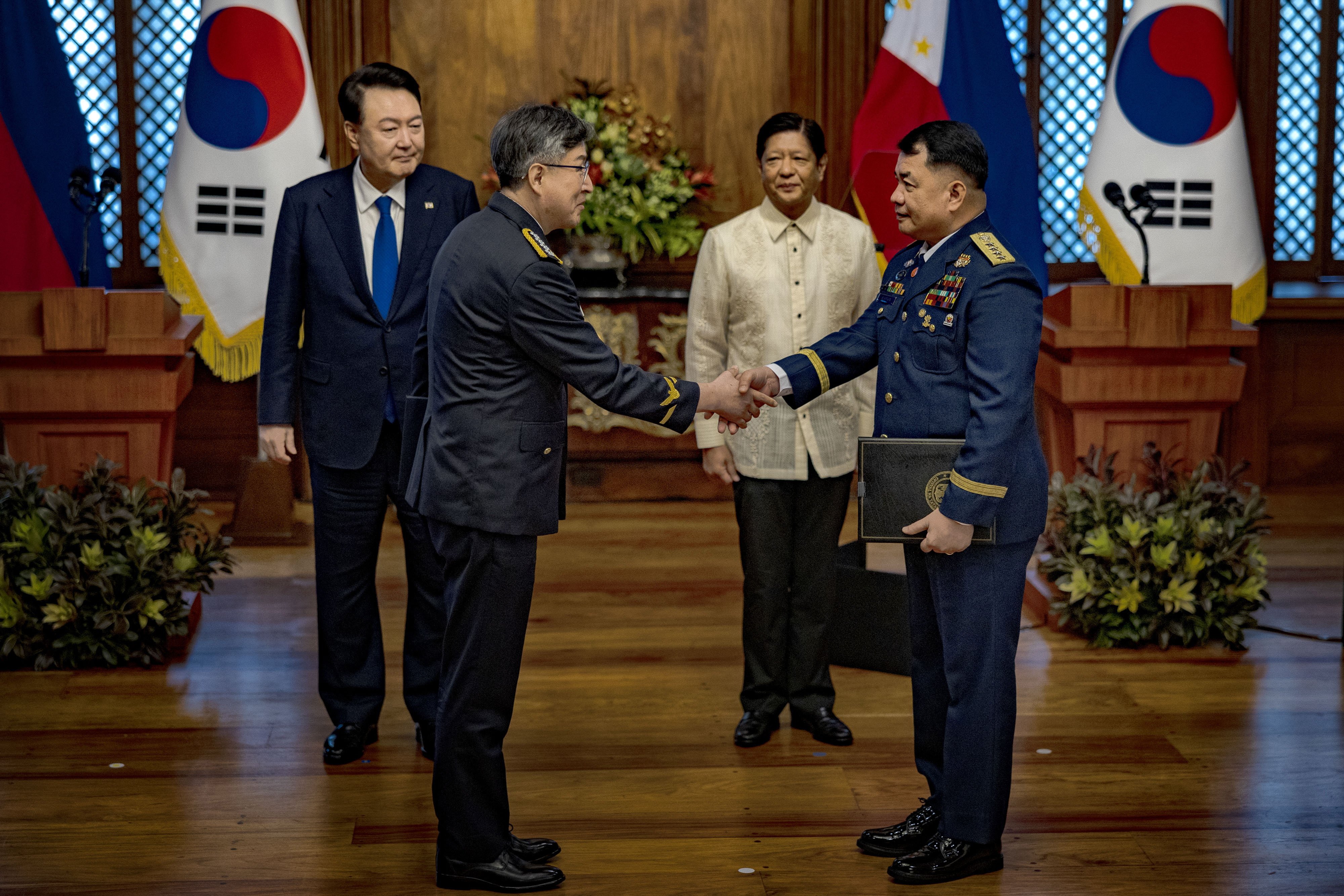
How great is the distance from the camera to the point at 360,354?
3.07m

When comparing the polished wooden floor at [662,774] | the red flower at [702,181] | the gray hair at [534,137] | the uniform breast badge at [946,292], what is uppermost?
the red flower at [702,181]

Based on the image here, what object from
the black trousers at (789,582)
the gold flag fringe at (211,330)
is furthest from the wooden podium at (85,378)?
the black trousers at (789,582)

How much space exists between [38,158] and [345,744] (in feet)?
9.52

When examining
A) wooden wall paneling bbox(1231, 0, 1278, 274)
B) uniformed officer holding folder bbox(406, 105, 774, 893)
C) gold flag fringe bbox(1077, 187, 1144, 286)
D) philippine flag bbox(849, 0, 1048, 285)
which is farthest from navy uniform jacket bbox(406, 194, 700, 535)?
wooden wall paneling bbox(1231, 0, 1278, 274)

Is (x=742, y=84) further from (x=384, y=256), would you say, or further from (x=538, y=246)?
(x=538, y=246)

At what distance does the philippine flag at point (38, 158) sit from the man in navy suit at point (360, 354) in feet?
6.74

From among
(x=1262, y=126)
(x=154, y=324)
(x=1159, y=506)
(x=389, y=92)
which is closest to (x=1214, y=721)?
(x=1159, y=506)

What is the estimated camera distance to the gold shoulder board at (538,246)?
2418 millimetres

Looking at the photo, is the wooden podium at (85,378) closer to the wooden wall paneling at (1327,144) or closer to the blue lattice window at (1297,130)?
the blue lattice window at (1297,130)

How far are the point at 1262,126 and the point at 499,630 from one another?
492 cm

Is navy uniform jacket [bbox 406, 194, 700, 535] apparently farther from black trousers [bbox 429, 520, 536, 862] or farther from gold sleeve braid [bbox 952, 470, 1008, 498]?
gold sleeve braid [bbox 952, 470, 1008, 498]

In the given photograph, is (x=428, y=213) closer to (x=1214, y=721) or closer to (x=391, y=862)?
(x=391, y=862)

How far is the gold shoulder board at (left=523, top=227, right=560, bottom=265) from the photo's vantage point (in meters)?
2.42

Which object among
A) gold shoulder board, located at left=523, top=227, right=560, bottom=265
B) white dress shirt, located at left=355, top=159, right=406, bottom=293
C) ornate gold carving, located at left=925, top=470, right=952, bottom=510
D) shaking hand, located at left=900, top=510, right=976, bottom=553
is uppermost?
white dress shirt, located at left=355, top=159, right=406, bottom=293
